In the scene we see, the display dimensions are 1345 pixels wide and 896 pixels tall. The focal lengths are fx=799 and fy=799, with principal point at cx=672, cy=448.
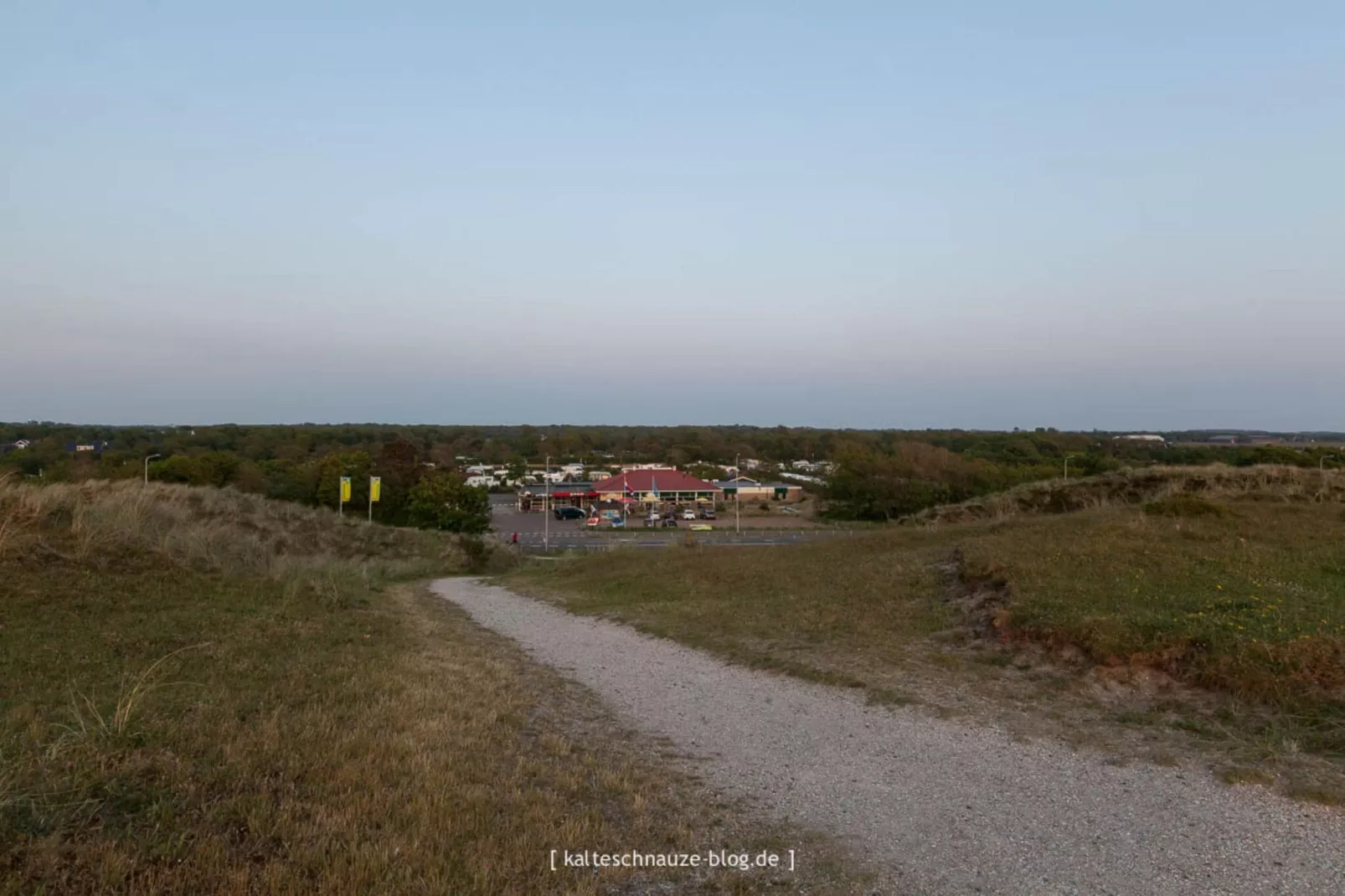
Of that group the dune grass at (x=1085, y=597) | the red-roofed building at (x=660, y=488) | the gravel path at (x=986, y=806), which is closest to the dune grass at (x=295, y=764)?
the gravel path at (x=986, y=806)

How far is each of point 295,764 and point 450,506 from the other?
46.5 m

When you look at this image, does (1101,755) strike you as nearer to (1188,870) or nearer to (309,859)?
(1188,870)

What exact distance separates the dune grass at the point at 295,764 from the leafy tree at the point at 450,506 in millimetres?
38037

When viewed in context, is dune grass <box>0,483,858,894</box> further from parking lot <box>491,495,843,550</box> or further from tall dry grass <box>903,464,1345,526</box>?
parking lot <box>491,495,843,550</box>

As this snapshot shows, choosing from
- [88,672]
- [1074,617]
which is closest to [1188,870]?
[1074,617]

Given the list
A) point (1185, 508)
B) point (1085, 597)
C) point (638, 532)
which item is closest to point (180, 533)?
point (1085, 597)

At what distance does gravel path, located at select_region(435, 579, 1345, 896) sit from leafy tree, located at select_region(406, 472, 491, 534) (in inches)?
1667

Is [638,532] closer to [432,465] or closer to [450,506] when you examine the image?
[450,506]

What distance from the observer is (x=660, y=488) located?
259ft

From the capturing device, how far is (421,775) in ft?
15.8

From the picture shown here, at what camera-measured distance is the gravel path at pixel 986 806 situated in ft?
13.8

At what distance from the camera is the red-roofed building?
254 ft

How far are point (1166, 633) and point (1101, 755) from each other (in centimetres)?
304

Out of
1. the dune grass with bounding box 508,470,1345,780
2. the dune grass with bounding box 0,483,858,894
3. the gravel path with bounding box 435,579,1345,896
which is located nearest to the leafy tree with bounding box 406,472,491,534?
the dune grass with bounding box 508,470,1345,780
